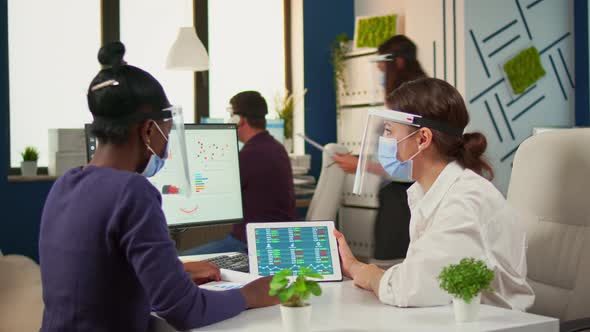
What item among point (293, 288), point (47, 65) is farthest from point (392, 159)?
point (47, 65)

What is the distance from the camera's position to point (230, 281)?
185cm

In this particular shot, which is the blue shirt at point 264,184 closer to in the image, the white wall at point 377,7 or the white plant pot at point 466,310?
the white plant pot at point 466,310

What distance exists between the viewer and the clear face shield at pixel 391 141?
182cm

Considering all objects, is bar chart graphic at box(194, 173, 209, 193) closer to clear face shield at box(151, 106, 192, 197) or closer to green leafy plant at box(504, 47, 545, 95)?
clear face shield at box(151, 106, 192, 197)

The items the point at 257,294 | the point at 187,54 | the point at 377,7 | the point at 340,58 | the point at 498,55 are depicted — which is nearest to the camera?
the point at 257,294

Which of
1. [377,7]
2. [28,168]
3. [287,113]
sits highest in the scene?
[377,7]

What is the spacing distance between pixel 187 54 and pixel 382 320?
12.4 feet

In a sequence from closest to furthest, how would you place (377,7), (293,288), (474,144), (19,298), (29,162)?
(293,288), (474,144), (19,298), (29,162), (377,7)

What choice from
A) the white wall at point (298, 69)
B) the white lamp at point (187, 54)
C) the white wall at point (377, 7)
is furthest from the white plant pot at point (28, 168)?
the white wall at point (377, 7)

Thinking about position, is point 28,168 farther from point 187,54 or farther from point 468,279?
point 468,279

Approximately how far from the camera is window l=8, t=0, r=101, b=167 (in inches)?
199

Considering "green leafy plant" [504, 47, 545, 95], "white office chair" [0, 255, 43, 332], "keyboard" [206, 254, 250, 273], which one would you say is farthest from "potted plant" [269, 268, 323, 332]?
"green leafy plant" [504, 47, 545, 95]

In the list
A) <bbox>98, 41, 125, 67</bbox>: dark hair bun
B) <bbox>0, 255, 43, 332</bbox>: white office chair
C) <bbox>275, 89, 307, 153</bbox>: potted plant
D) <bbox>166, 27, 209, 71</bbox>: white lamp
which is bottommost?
<bbox>0, 255, 43, 332</bbox>: white office chair

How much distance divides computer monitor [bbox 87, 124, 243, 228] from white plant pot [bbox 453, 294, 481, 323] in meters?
1.23
